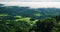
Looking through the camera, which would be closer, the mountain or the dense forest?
the dense forest

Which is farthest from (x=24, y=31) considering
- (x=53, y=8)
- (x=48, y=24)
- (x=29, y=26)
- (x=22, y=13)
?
(x=53, y=8)

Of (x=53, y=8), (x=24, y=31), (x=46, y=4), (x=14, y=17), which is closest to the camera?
(x=24, y=31)

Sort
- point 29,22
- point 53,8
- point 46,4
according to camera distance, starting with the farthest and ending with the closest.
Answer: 1. point 46,4
2. point 53,8
3. point 29,22

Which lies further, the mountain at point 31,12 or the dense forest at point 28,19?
the mountain at point 31,12

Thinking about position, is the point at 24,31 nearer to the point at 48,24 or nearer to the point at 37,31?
the point at 37,31

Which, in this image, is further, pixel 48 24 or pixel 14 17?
pixel 14 17

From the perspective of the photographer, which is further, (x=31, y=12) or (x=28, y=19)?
(x=31, y=12)

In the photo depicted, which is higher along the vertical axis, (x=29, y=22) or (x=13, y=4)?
(x=13, y=4)
